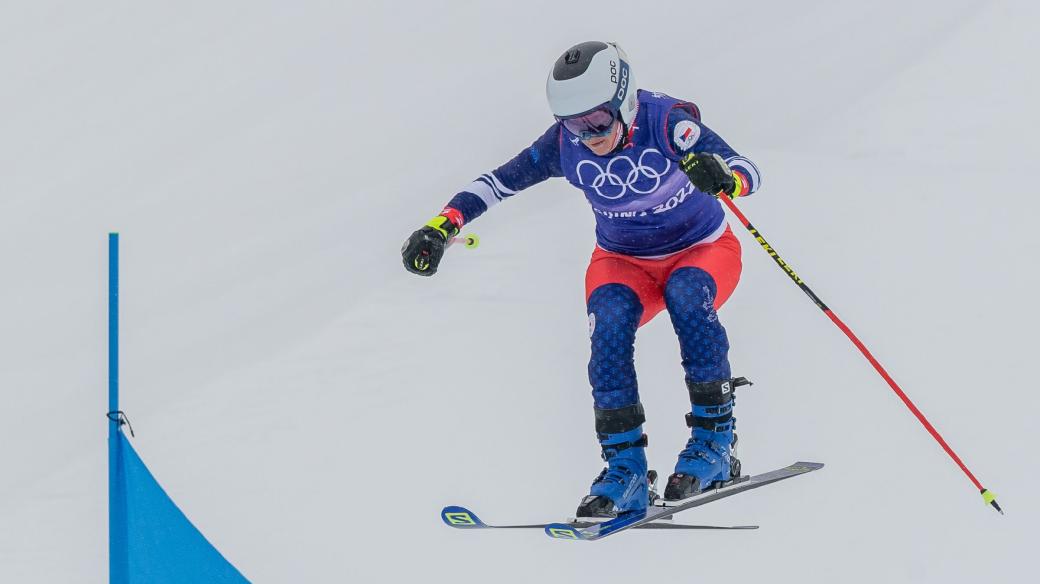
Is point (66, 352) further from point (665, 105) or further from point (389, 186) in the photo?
point (665, 105)

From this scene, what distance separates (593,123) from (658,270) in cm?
81

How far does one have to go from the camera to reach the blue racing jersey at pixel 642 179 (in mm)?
5473

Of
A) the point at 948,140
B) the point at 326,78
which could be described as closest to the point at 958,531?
the point at 948,140

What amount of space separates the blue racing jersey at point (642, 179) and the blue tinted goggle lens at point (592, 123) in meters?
0.17

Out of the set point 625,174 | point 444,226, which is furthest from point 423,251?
point 625,174

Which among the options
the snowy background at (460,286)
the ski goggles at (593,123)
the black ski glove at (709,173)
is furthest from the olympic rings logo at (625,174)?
the snowy background at (460,286)

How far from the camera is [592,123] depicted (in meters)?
5.32

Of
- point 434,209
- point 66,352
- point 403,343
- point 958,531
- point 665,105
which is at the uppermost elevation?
point 434,209

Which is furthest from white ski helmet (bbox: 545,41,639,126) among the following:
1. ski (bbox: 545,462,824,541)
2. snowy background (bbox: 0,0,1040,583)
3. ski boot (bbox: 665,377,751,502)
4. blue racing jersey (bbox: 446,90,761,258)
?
snowy background (bbox: 0,0,1040,583)

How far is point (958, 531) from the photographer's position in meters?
6.65

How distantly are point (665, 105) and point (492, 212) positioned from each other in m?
4.87

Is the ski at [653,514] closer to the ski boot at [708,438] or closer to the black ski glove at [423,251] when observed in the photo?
the ski boot at [708,438]

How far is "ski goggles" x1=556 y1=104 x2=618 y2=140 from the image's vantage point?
528cm

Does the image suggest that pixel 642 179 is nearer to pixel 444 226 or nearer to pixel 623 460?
pixel 444 226
